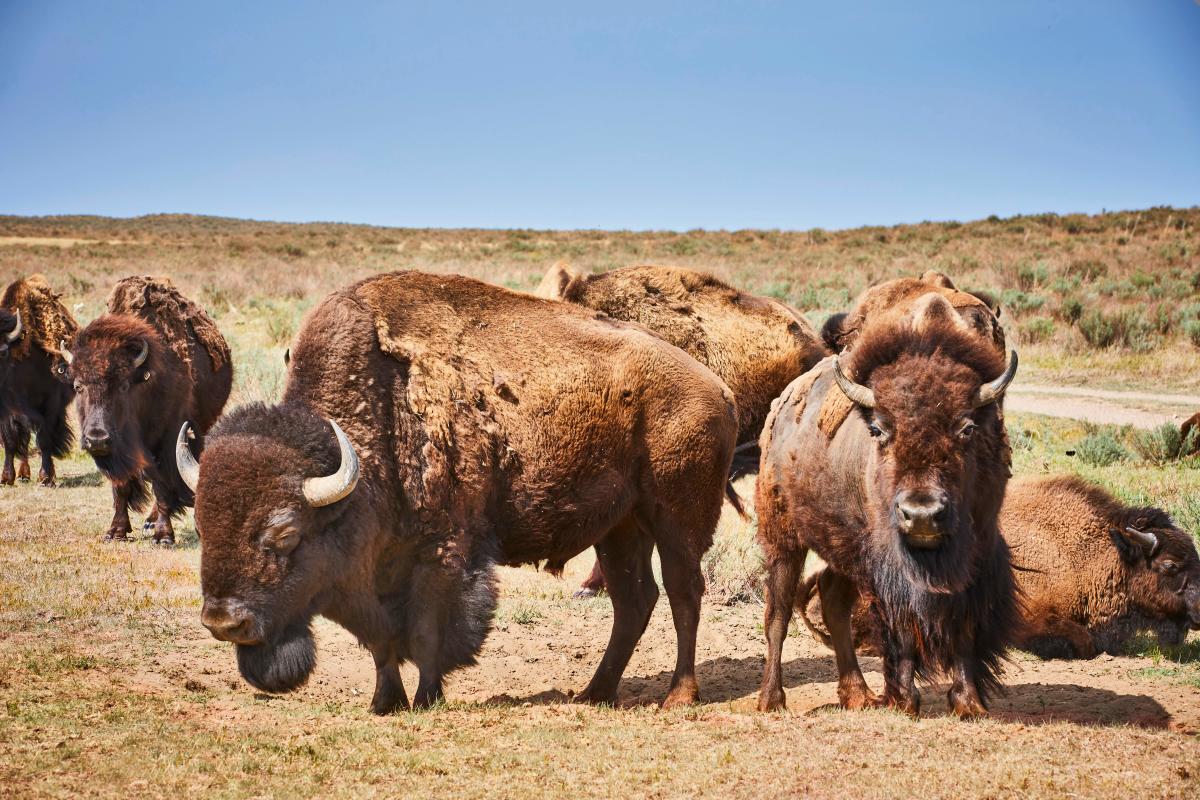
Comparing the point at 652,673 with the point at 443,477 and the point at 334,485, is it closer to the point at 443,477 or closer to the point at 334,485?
the point at 443,477

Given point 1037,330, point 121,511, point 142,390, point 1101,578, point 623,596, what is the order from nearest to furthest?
point 623,596 < point 1101,578 < point 121,511 < point 142,390 < point 1037,330

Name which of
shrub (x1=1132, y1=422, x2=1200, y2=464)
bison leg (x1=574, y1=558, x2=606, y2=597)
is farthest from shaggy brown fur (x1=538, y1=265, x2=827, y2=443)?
shrub (x1=1132, y1=422, x2=1200, y2=464)

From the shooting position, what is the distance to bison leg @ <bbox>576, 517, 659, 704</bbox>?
6.84 m

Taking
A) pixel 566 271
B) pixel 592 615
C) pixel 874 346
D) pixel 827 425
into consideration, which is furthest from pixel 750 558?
pixel 874 346

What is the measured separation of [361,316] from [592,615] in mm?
3688

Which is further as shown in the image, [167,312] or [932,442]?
[167,312]

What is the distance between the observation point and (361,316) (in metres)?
6.25

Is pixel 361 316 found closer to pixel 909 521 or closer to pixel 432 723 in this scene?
pixel 432 723

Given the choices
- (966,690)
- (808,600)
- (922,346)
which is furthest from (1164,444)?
(922,346)

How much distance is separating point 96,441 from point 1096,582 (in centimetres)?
924

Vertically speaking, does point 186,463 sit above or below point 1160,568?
above

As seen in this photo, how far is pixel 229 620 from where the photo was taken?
17.0 feet

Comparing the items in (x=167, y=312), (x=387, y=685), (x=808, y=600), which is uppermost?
(x=167, y=312)

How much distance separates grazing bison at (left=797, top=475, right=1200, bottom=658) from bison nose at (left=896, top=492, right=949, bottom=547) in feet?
8.82
